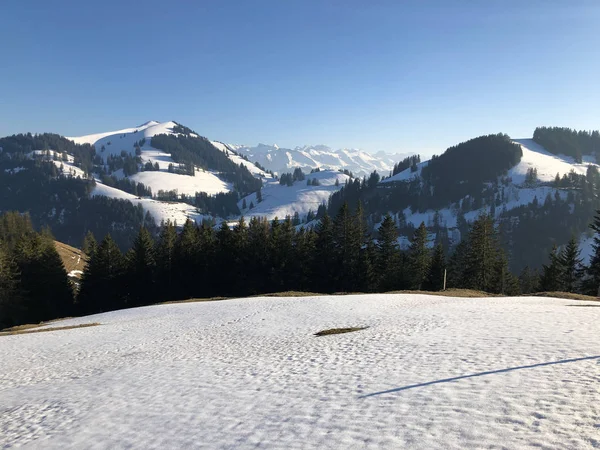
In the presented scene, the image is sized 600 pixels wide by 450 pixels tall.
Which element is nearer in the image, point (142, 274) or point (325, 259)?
point (325, 259)

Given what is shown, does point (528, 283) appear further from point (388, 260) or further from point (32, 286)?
point (32, 286)

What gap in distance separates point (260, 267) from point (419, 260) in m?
28.3

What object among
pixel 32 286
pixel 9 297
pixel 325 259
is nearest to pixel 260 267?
pixel 325 259

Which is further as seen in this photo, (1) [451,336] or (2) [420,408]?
(1) [451,336]

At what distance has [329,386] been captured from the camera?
39.4 ft

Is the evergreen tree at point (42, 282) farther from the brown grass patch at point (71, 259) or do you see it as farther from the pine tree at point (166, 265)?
the brown grass patch at point (71, 259)

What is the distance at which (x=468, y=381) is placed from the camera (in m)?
10.7

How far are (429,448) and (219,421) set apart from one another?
6.04 meters

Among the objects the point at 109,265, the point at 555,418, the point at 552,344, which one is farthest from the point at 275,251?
the point at 555,418

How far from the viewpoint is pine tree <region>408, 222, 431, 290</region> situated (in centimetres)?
5963

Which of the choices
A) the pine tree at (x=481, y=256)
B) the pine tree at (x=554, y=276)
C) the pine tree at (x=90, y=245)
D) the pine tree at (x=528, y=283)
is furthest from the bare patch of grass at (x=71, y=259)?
the pine tree at (x=528, y=283)

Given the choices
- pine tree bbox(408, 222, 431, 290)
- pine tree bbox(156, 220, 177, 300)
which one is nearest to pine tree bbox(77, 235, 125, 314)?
pine tree bbox(156, 220, 177, 300)

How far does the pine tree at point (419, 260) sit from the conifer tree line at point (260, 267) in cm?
18

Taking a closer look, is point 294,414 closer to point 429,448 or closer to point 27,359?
point 429,448
